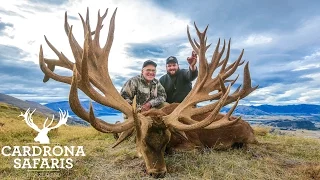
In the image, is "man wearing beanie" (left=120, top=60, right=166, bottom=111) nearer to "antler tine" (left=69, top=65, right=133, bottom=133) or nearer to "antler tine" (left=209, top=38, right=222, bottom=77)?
"antler tine" (left=209, top=38, right=222, bottom=77)

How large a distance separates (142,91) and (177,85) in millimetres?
1867

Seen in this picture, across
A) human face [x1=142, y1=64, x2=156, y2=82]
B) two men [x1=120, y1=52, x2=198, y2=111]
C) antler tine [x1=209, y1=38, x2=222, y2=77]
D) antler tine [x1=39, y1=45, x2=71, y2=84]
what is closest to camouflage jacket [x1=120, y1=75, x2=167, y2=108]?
two men [x1=120, y1=52, x2=198, y2=111]

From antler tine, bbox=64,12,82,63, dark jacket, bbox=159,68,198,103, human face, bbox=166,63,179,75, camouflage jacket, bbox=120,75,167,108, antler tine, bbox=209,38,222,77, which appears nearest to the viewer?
antler tine, bbox=64,12,82,63

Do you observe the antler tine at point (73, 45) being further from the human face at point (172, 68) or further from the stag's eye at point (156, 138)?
the human face at point (172, 68)

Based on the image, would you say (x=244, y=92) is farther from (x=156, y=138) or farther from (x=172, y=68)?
(x=172, y=68)

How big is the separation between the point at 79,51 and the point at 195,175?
2.70 meters

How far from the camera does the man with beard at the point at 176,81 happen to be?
8.77 metres

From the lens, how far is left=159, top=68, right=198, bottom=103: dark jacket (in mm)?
8914

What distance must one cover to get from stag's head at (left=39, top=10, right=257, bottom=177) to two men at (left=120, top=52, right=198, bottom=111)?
84 centimetres

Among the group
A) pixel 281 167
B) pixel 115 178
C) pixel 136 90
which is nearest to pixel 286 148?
pixel 281 167

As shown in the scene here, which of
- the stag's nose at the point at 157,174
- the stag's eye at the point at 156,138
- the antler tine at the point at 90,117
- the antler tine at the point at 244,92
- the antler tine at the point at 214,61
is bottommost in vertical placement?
the stag's nose at the point at 157,174

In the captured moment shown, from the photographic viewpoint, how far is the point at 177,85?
9.03 m

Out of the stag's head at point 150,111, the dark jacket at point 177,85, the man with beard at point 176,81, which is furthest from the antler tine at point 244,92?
the dark jacket at point 177,85

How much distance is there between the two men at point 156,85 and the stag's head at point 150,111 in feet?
2.77
